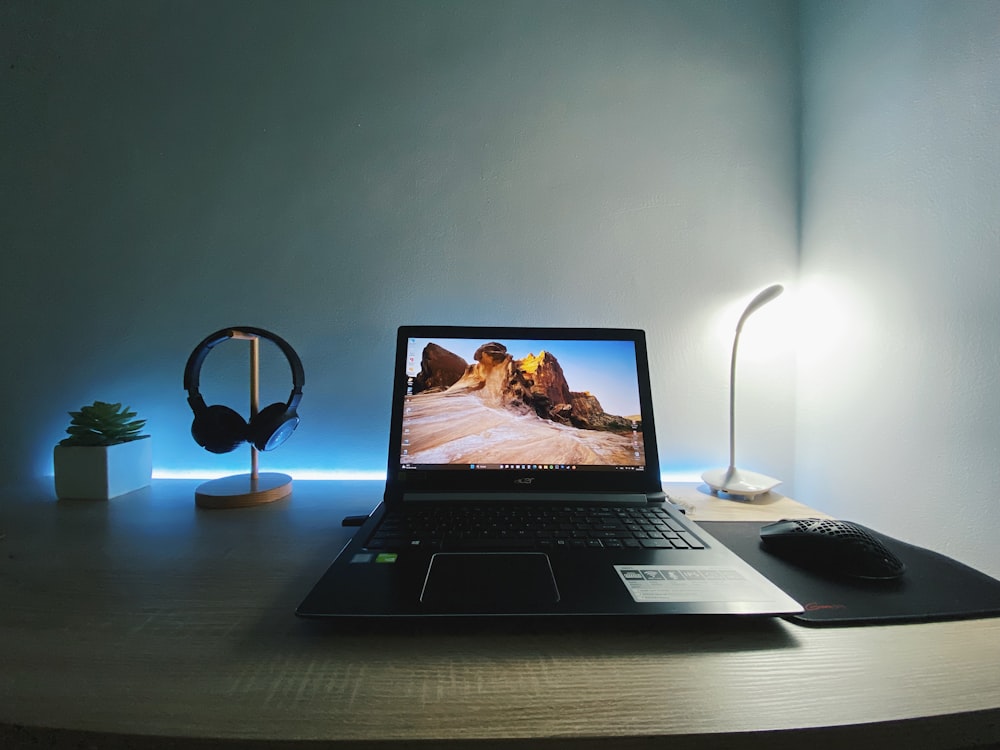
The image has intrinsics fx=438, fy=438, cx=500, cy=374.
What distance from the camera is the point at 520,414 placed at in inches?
30.4

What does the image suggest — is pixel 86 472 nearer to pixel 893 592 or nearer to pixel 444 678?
pixel 444 678

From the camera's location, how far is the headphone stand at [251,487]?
748 mm

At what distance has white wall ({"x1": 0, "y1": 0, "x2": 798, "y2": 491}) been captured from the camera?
0.94 m

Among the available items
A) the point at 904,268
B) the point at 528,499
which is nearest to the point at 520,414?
the point at 528,499

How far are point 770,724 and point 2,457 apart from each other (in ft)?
4.68

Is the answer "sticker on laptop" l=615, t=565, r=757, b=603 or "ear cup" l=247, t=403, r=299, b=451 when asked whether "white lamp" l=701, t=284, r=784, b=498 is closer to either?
"sticker on laptop" l=615, t=565, r=757, b=603

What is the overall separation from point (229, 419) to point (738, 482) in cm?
95

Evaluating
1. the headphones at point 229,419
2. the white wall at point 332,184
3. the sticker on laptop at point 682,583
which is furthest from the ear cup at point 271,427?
the sticker on laptop at point 682,583

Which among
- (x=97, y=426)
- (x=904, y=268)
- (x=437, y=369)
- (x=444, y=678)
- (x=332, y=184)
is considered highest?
(x=332, y=184)

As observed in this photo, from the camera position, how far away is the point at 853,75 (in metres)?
0.86

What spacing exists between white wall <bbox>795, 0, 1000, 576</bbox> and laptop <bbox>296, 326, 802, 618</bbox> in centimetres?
43

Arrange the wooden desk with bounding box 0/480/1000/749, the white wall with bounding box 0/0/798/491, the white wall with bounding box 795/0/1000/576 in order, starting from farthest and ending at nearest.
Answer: the white wall with bounding box 0/0/798/491 < the white wall with bounding box 795/0/1000/576 < the wooden desk with bounding box 0/480/1000/749

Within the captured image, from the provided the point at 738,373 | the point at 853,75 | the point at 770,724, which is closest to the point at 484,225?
the point at 738,373

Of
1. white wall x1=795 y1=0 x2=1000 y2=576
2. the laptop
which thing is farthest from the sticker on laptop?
white wall x1=795 y1=0 x2=1000 y2=576
